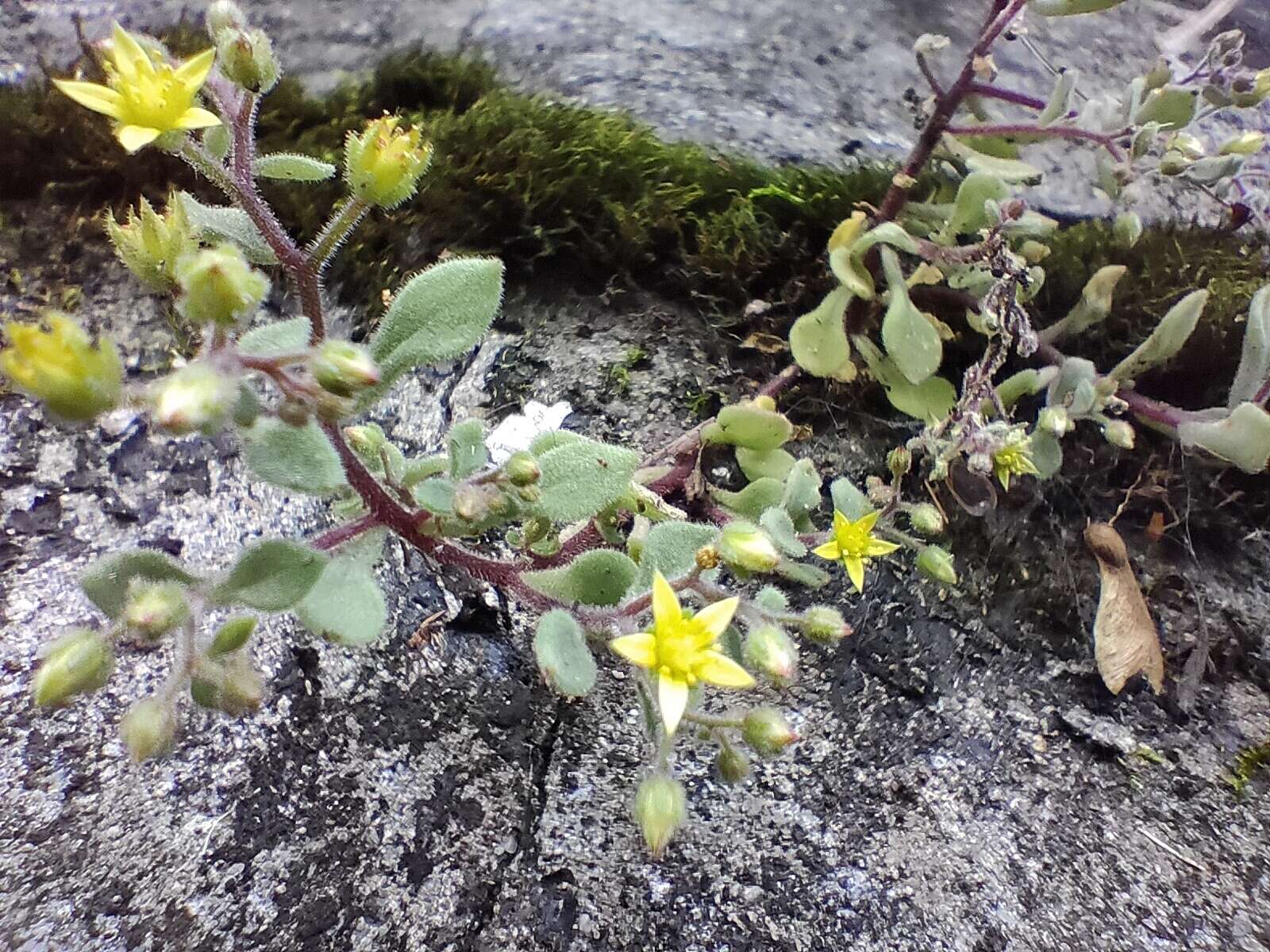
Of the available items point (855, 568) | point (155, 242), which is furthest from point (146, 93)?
point (855, 568)

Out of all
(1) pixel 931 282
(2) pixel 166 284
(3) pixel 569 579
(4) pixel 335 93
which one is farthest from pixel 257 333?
(1) pixel 931 282

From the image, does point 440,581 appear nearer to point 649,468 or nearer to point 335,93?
point 649,468

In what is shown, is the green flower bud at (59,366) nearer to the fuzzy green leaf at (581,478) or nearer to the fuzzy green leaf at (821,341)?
the fuzzy green leaf at (581,478)

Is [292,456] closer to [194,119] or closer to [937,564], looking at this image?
[194,119]

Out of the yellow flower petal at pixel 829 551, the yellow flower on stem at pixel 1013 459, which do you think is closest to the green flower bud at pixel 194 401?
the yellow flower petal at pixel 829 551

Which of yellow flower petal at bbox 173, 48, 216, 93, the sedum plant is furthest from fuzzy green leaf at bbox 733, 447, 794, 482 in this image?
yellow flower petal at bbox 173, 48, 216, 93

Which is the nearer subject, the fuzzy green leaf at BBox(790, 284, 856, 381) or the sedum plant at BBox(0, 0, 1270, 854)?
the sedum plant at BBox(0, 0, 1270, 854)

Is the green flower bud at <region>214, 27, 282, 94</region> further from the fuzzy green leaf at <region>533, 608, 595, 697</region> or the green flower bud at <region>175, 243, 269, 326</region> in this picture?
the fuzzy green leaf at <region>533, 608, 595, 697</region>
